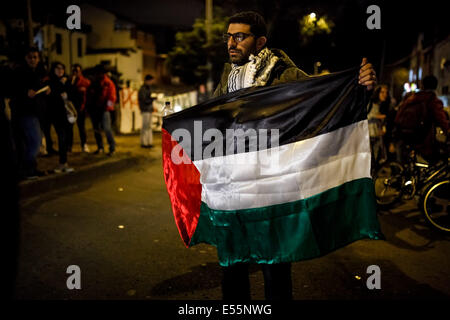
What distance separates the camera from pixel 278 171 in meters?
2.68

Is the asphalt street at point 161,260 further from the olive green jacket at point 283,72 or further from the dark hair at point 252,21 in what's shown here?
the dark hair at point 252,21

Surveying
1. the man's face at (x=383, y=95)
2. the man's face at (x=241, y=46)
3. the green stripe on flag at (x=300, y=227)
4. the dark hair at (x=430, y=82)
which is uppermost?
the man's face at (x=241, y=46)

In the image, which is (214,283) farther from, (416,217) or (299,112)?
(416,217)

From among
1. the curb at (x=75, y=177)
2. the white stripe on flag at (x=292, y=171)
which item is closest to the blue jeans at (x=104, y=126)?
the curb at (x=75, y=177)

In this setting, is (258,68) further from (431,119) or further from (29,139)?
(29,139)

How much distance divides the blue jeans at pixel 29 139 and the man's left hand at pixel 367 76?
19.7 feet

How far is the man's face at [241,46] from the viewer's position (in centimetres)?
288

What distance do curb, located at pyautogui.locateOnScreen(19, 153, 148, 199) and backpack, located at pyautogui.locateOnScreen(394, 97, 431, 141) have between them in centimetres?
533

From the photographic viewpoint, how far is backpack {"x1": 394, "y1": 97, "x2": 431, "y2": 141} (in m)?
6.16

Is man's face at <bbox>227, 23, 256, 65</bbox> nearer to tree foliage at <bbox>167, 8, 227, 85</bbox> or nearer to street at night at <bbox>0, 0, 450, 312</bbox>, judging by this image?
street at night at <bbox>0, 0, 450, 312</bbox>

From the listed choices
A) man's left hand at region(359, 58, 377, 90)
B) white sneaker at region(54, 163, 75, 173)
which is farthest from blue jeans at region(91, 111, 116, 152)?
man's left hand at region(359, 58, 377, 90)

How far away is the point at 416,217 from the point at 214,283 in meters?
3.51

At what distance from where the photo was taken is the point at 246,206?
2693 millimetres
